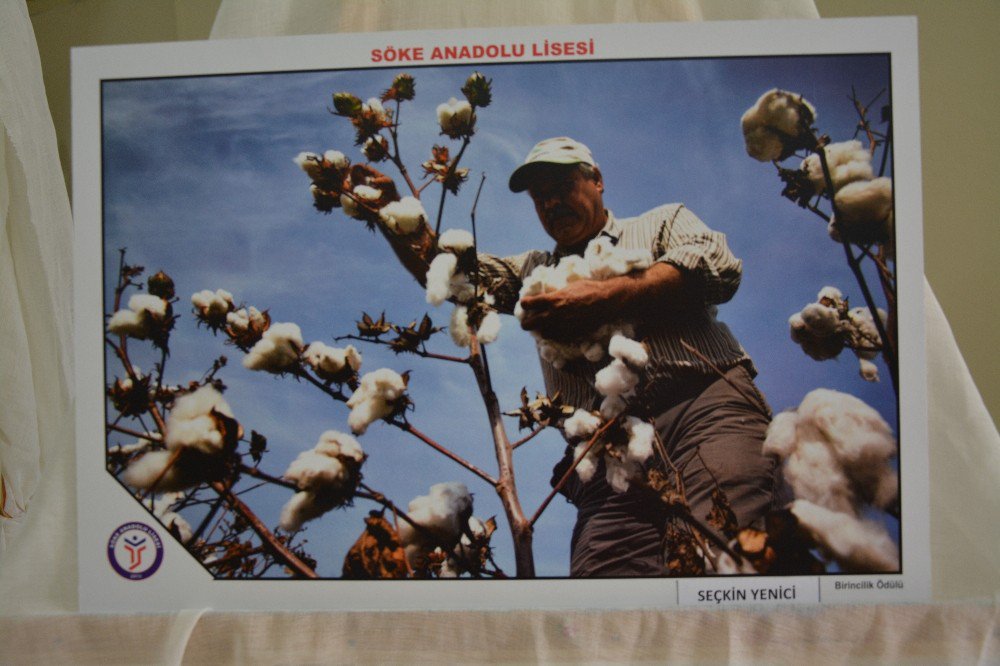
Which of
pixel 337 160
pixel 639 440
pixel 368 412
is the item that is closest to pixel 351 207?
pixel 337 160

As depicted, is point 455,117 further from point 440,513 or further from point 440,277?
point 440,513

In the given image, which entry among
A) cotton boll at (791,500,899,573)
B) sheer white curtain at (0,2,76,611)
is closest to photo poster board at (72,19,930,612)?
cotton boll at (791,500,899,573)

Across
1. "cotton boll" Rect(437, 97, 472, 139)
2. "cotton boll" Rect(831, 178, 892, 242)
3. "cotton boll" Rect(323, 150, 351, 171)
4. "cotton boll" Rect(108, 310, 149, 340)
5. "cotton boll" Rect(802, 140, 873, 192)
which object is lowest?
"cotton boll" Rect(108, 310, 149, 340)

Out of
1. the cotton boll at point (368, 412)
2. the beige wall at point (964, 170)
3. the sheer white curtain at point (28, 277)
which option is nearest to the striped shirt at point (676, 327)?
the cotton boll at point (368, 412)

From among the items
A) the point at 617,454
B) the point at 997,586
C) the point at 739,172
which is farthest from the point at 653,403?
the point at 997,586

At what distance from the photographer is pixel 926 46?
78 cm

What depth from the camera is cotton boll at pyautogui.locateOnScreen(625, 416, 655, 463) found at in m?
0.56

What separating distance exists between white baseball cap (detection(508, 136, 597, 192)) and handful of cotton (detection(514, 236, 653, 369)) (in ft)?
0.17

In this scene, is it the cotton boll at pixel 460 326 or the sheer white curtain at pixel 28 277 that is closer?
the cotton boll at pixel 460 326

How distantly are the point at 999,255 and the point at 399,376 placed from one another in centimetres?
54

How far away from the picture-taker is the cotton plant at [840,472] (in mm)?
560

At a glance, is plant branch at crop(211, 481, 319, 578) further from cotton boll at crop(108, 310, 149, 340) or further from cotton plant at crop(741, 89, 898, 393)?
cotton plant at crop(741, 89, 898, 393)

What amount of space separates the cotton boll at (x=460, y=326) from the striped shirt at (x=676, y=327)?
2.1 inches

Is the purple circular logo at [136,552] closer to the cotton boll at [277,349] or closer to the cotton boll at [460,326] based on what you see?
the cotton boll at [277,349]
